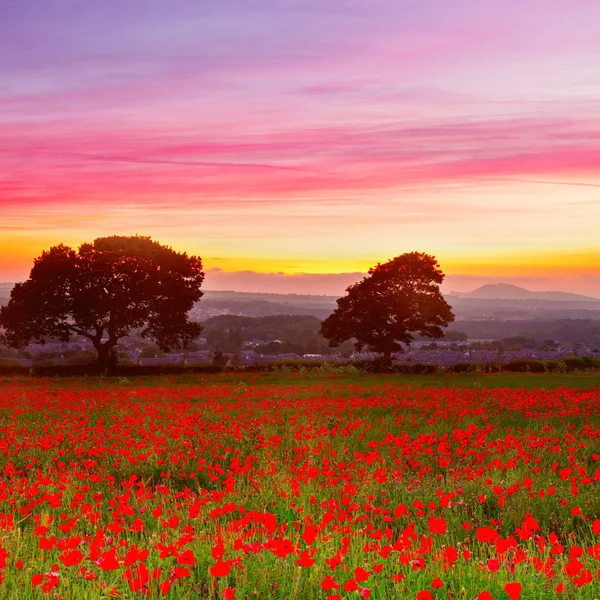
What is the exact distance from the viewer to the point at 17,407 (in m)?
17.7

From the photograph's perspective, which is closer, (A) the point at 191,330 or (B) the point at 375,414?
(B) the point at 375,414

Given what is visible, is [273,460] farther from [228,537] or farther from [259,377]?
[259,377]

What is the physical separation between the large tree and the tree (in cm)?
1142

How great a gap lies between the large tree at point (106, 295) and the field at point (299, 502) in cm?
3182

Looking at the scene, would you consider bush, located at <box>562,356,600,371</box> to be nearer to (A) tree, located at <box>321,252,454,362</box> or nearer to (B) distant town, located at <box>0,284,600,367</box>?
(B) distant town, located at <box>0,284,600,367</box>

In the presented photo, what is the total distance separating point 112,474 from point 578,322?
17183 centimetres

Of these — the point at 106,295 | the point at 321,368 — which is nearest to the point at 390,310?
the point at 321,368

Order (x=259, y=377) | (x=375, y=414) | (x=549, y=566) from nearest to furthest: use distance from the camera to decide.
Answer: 1. (x=549, y=566)
2. (x=375, y=414)
3. (x=259, y=377)

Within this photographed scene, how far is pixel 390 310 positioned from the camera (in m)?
52.5

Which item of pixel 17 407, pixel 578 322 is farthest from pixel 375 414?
pixel 578 322

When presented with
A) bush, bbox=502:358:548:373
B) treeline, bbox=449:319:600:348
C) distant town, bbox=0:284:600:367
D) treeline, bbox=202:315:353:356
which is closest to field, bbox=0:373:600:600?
bush, bbox=502:358:548:373

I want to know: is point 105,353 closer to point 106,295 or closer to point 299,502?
point 106,295

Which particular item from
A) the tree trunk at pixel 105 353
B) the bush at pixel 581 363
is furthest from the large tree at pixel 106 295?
the bush at pixel 581 363

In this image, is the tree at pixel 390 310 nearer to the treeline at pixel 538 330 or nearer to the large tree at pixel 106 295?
the large tree at pixel 106 295
